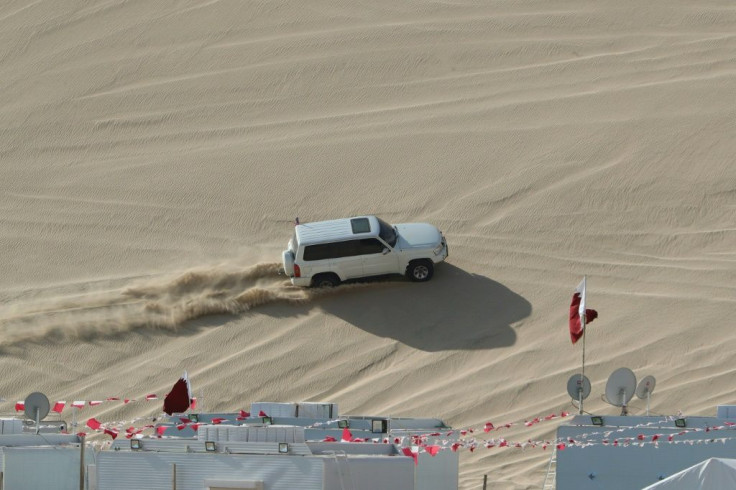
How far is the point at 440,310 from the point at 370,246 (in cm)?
166

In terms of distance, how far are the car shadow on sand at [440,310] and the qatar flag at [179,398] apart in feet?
18.6

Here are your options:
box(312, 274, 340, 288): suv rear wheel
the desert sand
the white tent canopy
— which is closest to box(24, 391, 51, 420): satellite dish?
the desert sand

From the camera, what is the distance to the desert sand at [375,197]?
27.8 meters

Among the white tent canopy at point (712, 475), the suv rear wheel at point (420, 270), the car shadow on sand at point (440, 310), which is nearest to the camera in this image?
the white tent canopy at point (712, 475)

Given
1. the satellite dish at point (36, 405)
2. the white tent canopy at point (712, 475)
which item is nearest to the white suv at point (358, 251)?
the satellite dish at point (36, 405)

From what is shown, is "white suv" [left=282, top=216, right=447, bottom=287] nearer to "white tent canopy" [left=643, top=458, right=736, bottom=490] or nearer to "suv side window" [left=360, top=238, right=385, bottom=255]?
"suv side window" [left=360, top=238, right=385, bottom=255]

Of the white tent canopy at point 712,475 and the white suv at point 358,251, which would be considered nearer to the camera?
the white tent canopy at point 712,475

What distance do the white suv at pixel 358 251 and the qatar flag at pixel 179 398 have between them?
17.9 feet

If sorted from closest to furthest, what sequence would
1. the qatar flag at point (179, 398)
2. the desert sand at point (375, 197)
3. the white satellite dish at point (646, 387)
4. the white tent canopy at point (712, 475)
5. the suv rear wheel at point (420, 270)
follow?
the white tent canopy at point (712, 475), the white satellite dish at point (646, 387), the qatar flag at point (179, 398), the desert sand at point (375, 197), the suv rear wheel at point (420, 270)

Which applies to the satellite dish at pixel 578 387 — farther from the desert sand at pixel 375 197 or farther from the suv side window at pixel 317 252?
the suv side window at pixel 317 252

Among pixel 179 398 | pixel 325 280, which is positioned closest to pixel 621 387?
pixel 179 398

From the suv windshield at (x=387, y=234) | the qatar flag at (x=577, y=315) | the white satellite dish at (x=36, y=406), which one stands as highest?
the suv windshield at (x=387, y=234)

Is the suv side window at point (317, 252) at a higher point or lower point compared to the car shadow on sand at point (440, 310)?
higher

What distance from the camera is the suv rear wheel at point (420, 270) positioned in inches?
1151
